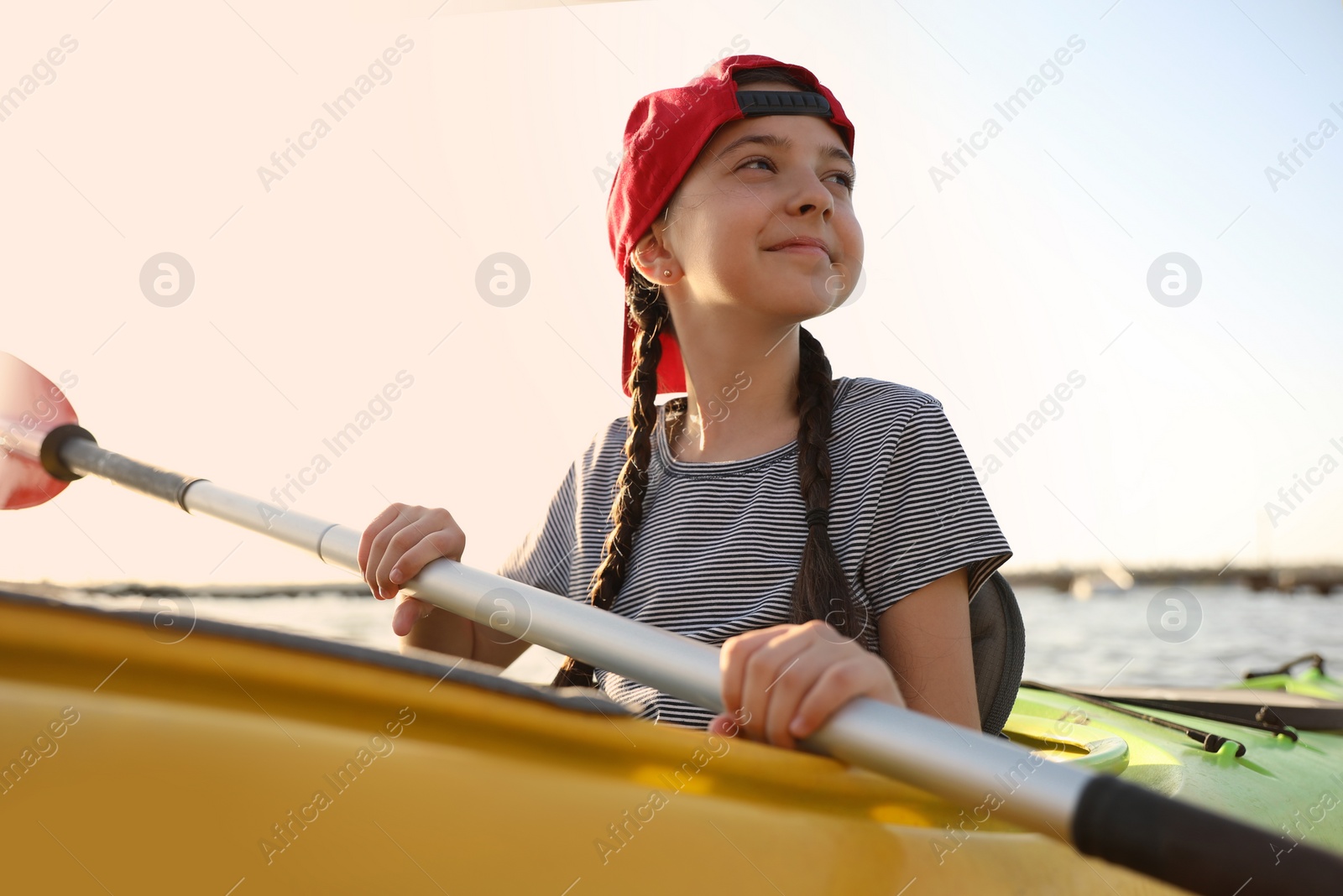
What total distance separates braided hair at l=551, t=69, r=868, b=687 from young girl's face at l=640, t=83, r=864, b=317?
110 millimetres

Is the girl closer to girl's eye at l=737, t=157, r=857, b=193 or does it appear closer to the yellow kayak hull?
girl's eye at l=737, t=157, r=857, b=193

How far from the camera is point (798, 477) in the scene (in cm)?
145

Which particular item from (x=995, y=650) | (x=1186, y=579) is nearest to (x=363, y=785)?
(x=995, y=650)

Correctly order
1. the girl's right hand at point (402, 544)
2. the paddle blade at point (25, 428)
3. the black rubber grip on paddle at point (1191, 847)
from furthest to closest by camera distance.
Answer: the paddle blade at point (25, 428), the girl's right hand at point (402, 544), the black rubber grip on paddle at point (1191, 847)

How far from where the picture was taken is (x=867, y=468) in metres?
1.40

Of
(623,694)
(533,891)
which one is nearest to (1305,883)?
(533,891)

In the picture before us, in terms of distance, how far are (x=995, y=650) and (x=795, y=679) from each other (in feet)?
2.33

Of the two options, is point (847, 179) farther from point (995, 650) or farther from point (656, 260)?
point (995, 650)

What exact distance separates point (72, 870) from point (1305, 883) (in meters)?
0.81

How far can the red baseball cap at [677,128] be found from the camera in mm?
1559

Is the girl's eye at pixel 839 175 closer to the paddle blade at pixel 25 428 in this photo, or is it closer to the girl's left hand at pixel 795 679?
the girl's left hand at pixel 795 679

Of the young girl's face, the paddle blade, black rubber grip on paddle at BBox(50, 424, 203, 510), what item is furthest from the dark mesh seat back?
the paddle blade

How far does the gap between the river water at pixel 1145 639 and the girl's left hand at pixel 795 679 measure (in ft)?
0.97

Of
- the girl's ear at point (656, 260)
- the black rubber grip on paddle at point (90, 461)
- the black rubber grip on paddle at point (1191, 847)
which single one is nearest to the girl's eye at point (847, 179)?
the girl's ear at point (656, 260)
